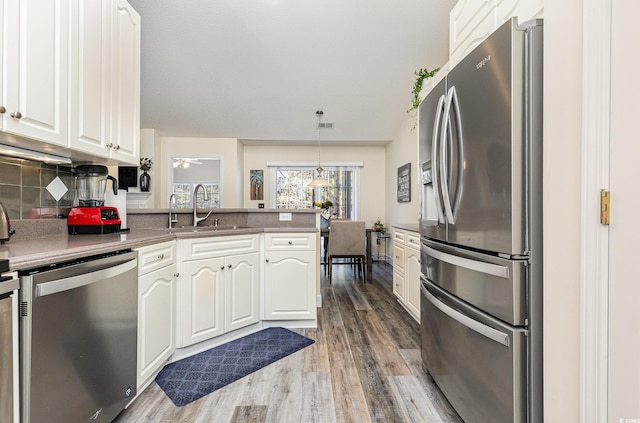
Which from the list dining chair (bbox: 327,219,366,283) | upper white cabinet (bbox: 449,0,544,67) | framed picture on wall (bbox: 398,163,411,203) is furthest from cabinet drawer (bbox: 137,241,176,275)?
framed picture on wall (bbox: 398,163,411,203)

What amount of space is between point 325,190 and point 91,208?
196 inches

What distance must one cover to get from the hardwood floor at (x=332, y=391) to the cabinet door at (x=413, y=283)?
0.74ft

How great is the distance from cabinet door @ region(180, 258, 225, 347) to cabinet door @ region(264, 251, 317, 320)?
0.45 meters

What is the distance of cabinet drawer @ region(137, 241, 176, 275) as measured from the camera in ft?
5.27

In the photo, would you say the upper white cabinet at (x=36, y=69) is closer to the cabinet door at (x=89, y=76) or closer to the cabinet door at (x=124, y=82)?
the cabinet door at (x=89, y=76)

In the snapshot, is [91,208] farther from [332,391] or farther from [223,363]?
[332,391]

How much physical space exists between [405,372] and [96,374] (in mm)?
1657

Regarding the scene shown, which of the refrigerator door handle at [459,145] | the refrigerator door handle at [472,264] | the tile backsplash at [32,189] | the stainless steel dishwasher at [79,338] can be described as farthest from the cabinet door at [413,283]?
the tile backsplash at [32,189]

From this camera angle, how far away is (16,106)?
45.6 inches

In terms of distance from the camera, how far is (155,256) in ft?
5.71

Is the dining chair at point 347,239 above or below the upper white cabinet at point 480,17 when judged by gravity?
below

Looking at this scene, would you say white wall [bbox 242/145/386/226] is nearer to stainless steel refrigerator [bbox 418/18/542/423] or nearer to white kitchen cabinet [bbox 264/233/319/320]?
white kitchen cabinet [bbox 264/233/319/320]

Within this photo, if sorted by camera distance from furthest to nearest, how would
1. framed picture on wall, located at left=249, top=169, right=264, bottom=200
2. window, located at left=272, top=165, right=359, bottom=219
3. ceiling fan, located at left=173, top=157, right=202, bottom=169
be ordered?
window, located at left=272, top=165, right=359, bottom=219
framed picture on wall, located at left=249, top=169, right=264, bottom=200
ceiling fan, located at left=173, top=157, right=202, bottom=169
